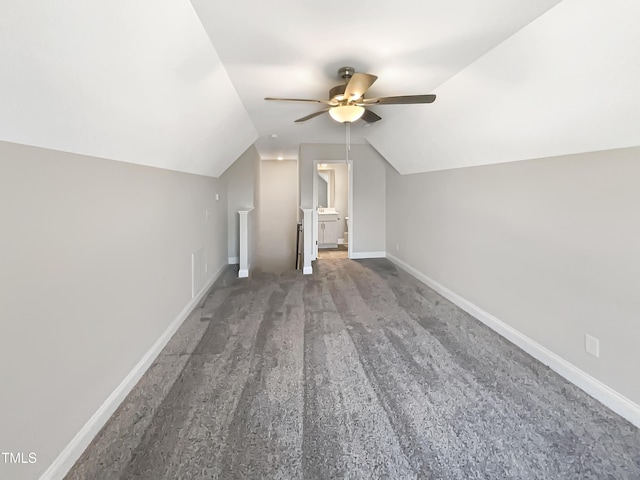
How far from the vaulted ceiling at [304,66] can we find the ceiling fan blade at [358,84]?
0.19 metres

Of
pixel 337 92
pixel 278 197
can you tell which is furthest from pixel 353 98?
pixel 278 197

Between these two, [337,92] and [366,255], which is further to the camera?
[366,255]

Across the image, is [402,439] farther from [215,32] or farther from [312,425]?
[215,32]

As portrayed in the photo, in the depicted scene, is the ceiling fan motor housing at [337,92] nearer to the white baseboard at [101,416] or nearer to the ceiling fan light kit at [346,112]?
the ceiling fan light kit at [346,112]

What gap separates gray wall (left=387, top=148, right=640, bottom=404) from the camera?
6.61 ft

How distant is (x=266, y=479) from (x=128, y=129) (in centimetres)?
201

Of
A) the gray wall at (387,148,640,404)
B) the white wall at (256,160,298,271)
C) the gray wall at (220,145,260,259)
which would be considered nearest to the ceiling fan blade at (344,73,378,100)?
the gray wall at (387,148,640,404)

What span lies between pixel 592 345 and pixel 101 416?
307 centimetres

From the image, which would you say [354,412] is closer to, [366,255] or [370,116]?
[370,116]

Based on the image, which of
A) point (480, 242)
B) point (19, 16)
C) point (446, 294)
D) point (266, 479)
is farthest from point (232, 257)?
point (19, 16)

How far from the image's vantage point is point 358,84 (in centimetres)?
241

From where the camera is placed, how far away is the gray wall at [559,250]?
6.61 ft

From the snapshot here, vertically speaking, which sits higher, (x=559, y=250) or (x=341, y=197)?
(x=341, y=197)

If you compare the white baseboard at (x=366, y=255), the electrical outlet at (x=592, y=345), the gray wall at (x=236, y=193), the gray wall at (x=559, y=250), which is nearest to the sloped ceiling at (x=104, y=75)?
the gray wall at (x=559, y=250)
